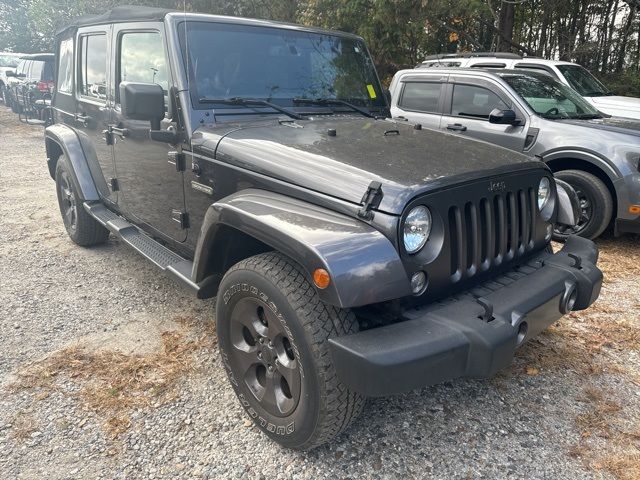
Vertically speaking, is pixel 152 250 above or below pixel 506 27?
below

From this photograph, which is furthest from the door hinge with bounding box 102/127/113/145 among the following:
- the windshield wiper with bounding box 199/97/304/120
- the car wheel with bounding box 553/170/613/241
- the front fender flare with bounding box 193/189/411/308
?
the car wheel with bounding box 553/170/613/241

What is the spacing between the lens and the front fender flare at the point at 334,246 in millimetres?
1920

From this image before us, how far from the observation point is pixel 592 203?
5.35 metres

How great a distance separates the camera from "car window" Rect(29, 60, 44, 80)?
1553 centimetres

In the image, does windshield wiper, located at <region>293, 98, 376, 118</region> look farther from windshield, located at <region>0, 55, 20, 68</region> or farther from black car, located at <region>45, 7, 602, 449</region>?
windshield, located at <region>0, 55, 20, 68</region>

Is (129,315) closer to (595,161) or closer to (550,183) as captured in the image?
(550,183)

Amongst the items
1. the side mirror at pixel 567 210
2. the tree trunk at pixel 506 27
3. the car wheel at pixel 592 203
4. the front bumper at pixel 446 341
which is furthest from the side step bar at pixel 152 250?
the tree trunk at pixel 506 27

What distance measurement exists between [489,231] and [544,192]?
0.77 metres

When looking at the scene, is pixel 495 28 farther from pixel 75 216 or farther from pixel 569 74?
pixel 75 216

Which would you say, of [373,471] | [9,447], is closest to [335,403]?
[373,471]

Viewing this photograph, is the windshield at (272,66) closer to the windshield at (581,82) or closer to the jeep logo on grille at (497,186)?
the jeep logo on grille at (497,186)

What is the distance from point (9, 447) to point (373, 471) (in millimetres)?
1733

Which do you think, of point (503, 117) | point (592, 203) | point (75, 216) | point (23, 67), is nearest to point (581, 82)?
point (503, 117)

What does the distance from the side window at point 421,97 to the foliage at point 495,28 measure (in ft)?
10.4
